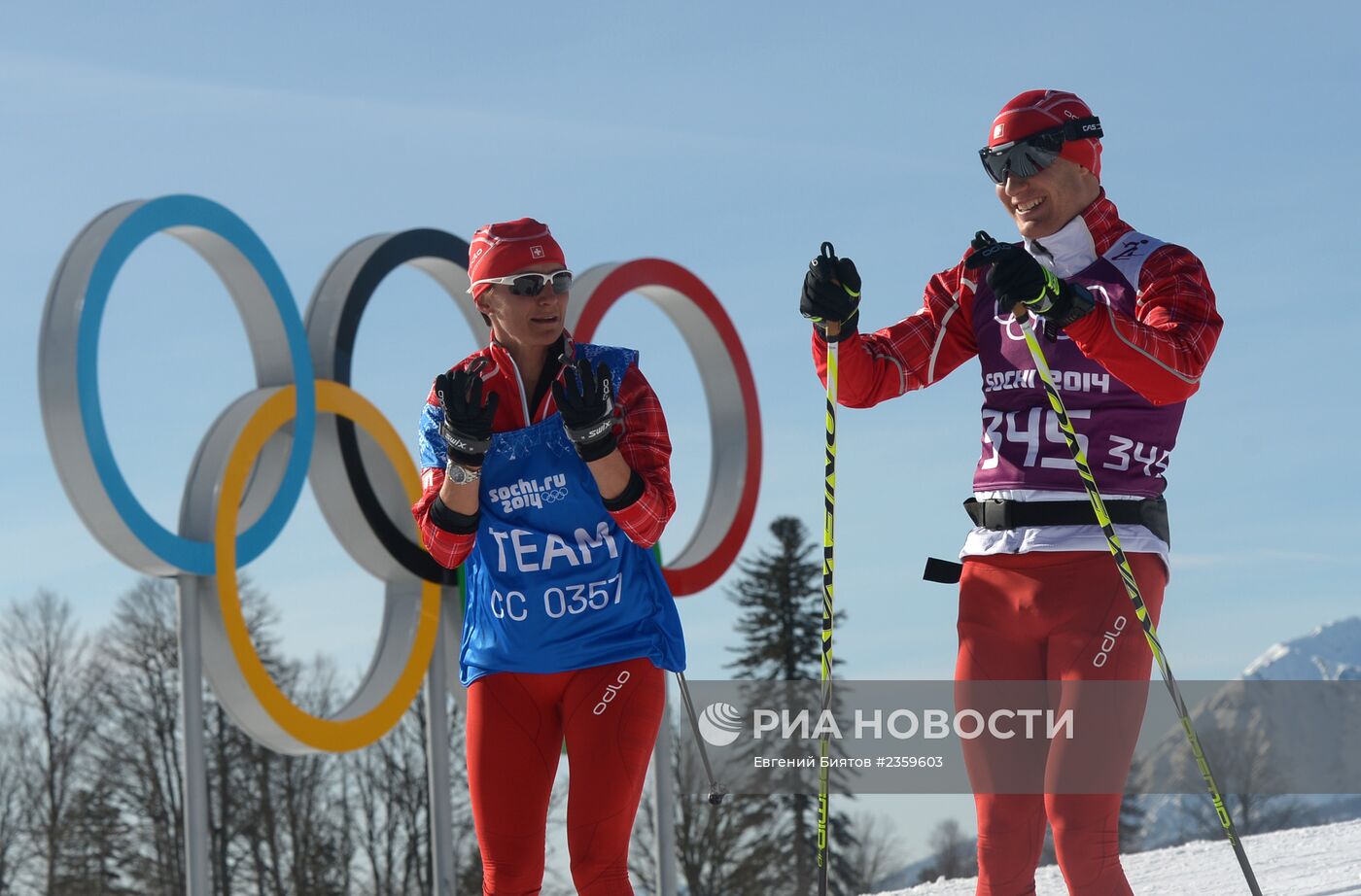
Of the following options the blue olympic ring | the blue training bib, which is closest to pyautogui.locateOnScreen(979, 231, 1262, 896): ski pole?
the blue training bib

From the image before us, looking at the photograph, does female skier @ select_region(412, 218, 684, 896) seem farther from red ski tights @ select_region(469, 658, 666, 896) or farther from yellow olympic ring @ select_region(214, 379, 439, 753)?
yellow olympic ring @ select_region(214, 379, 439, 753)

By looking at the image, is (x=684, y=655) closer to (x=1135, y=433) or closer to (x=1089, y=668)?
(x=1089, y=668)

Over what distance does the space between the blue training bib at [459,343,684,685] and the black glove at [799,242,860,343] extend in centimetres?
56

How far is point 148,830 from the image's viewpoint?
32.5 metres

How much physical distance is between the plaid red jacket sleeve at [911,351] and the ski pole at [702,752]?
103cm

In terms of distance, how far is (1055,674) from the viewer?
3938mm

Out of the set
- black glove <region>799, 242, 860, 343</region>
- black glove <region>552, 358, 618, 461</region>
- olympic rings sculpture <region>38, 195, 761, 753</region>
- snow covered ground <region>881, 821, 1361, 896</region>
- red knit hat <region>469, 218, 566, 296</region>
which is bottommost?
snow covered ground <region>881, 821, 1361, 896</region>

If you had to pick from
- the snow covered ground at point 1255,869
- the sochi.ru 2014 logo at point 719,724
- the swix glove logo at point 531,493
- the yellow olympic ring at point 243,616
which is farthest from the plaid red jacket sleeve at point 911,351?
the yellow olympic ring at point 243,616

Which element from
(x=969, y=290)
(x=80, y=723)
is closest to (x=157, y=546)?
(x=969, y=290)

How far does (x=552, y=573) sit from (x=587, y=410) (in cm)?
Result: 48

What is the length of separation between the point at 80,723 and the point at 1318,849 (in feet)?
96.0

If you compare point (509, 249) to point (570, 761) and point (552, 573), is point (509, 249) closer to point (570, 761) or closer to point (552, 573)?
point (552, 573)

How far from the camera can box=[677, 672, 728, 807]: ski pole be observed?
4.82 metres

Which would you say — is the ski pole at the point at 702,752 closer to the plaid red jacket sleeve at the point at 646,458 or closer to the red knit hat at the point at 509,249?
the plaid red jacket sleeve at the point at 646,458
